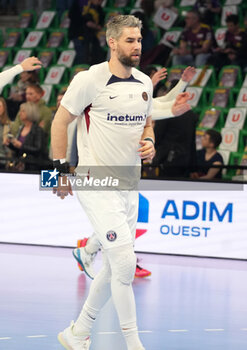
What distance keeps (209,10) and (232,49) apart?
1.06 m

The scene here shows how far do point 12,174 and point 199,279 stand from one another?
334 cm

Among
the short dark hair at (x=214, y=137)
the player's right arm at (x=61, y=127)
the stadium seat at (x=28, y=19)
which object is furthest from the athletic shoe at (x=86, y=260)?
the stadium seat at (x=28, y=19)

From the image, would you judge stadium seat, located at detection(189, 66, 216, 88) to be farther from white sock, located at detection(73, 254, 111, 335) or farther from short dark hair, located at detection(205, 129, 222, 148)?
white sock, located at detection(73, 254, 111, 335)

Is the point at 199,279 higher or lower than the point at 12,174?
lower

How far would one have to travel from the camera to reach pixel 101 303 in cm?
575

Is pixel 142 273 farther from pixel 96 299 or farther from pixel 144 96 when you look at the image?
pixel 144 96

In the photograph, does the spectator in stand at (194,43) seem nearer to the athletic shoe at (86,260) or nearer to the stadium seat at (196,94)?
the stadium seat at (196,94)

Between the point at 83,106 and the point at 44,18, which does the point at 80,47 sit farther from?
the point at 83,106

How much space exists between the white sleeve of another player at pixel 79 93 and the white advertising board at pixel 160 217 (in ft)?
15.8

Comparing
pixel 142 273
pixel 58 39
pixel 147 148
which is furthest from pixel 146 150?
pixel 58 39

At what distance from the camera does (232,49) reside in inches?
560

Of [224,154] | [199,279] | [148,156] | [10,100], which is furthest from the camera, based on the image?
[10,100]

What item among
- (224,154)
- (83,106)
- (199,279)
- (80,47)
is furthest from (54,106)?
(83,106)

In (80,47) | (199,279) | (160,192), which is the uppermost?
(80,47)
